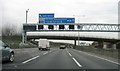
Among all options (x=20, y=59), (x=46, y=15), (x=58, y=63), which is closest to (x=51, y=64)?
(x=58, y=63)

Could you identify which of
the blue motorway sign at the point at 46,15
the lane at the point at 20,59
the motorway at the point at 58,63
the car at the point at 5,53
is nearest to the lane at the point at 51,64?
the motorway at the point at 58,63

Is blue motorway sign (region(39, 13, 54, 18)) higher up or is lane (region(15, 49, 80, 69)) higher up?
blue motorway sign (region(39, 13, 54, 18))

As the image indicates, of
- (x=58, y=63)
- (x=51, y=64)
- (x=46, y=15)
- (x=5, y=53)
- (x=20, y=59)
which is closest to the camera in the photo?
(x=5, y=53)

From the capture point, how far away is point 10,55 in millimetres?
17625

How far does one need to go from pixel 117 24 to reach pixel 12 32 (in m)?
67.5

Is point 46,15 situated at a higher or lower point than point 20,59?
higher

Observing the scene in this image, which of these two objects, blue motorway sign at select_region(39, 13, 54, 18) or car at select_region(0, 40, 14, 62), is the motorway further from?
blue motorway sign at select_region(39, 13, 54, 18)

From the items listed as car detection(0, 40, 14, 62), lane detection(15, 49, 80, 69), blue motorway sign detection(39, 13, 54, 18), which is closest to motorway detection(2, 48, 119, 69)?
lane detection(15, 49, 80, 69)

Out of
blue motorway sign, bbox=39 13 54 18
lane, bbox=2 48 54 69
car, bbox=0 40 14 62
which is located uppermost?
blue motorway sign, bbox=39 13 54 18

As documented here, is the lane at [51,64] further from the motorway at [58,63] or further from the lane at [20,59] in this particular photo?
the lane at [20,59]

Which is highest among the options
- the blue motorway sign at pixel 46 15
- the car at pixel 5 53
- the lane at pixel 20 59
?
the blue motorway sign at pixel 46 15

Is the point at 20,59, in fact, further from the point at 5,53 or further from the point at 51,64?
the point at 51,64

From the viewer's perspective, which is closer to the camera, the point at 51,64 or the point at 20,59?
the point at 51,64

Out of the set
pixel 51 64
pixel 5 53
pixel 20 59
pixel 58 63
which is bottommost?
pixel 20 59
